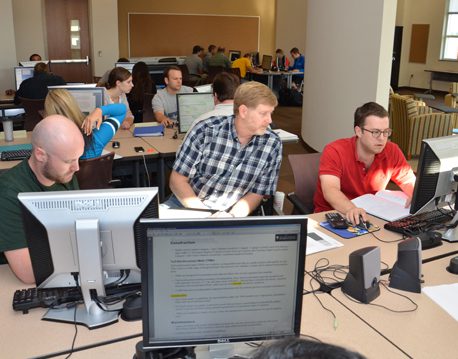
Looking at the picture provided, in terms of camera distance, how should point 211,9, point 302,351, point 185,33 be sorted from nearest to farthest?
point 302,351 < point 185,33 < point 211,9

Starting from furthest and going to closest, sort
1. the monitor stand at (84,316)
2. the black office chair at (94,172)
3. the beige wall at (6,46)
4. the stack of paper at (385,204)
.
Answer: the beige wall at (6,46) < the black office chair at (94,172) < the stack of paper at (385,204) < the monitor stand at (84,316)

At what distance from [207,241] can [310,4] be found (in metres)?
6.44

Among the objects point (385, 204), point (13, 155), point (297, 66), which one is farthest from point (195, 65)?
point (385, 204)

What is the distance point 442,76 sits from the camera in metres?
14.4

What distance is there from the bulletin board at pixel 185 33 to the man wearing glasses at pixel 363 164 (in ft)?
39.0

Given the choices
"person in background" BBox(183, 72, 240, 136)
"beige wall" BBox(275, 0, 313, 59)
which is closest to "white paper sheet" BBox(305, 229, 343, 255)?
"person in background" BBox(183, 72, 240, 136)

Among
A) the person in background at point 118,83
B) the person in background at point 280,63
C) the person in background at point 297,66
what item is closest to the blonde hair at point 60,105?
the person in background at point 118,83

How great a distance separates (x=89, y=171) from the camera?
3.19 meters

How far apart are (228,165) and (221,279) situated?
1.69 m

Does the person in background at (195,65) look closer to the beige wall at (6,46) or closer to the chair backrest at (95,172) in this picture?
the beige wall at (6,46)

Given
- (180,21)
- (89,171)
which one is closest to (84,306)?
(89,171)

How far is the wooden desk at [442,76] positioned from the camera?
1397 centimetres

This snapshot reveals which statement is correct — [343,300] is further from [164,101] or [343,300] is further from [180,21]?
[180,21]

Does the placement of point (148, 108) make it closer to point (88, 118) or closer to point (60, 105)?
point (88, 118)
